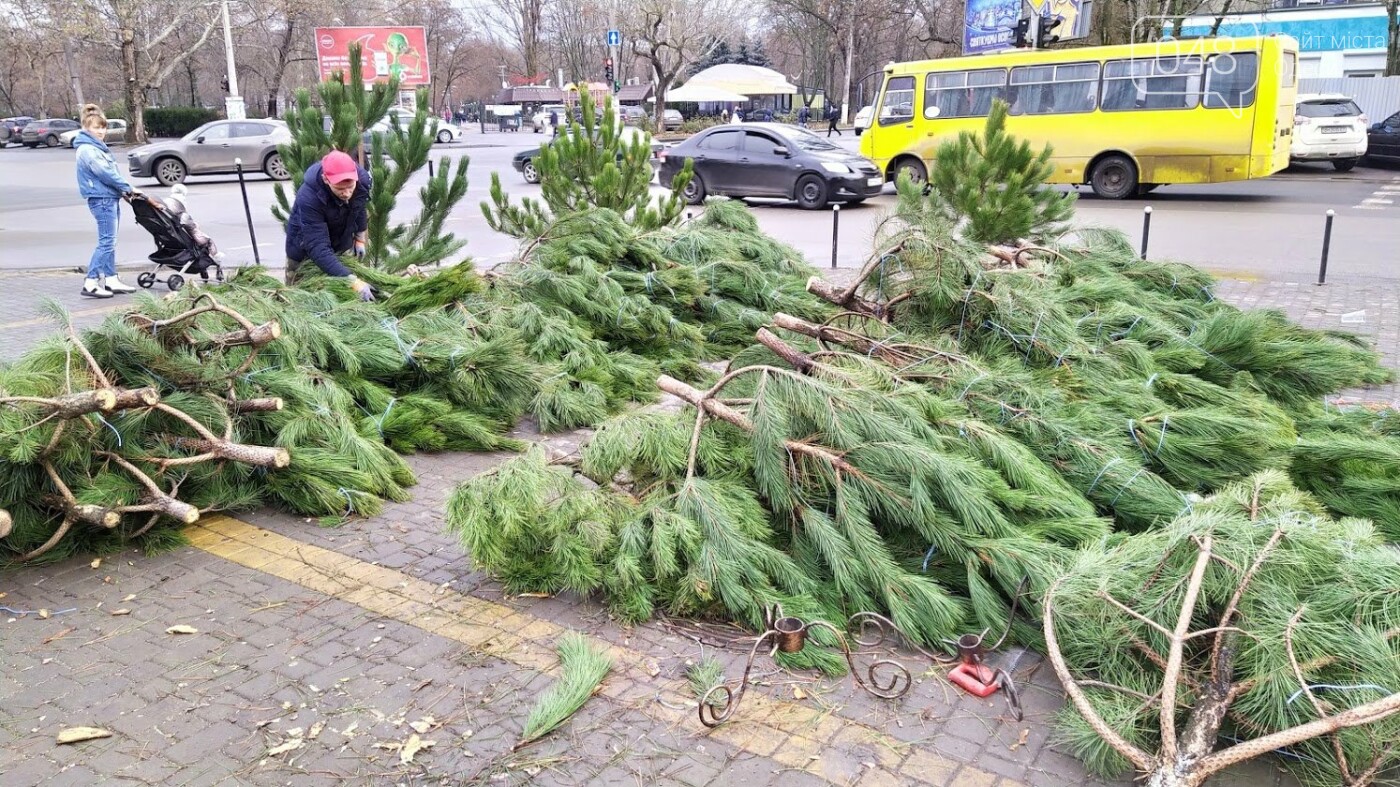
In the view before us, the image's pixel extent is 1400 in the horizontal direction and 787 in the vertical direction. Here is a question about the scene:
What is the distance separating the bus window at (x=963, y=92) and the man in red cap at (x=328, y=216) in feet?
52.0

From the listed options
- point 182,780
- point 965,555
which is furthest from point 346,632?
point 965,555

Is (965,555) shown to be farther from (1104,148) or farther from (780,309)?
(1104,148)

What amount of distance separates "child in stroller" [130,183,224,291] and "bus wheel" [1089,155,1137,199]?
1599cm

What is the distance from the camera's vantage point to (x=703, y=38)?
197ft

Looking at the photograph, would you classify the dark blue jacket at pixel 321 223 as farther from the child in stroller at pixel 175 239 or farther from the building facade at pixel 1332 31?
the building facade at pixel 1332 31

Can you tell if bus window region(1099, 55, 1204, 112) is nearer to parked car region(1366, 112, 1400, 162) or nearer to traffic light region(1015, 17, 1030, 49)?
traffic light region(1015, 17, 1030, 49)

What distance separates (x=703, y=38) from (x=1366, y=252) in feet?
169

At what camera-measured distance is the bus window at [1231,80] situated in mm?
17438

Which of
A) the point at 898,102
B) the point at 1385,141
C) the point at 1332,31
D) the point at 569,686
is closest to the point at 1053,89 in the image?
the point at 898,102

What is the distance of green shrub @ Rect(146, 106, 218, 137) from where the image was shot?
4678 centimetres

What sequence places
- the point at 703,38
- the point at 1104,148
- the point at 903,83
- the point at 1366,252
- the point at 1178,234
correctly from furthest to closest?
the point at 703,38, the point at 903,83, the point at 1104,148, the point at 1178,234, the point at 1366,252

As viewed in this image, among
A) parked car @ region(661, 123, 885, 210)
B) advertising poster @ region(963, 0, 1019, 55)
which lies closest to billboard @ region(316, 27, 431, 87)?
parked car @ region(661, 123, 885, 210)

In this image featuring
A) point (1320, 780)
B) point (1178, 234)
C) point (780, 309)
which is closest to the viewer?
point (1320, 780)

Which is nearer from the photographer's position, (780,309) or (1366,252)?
(780,309)
